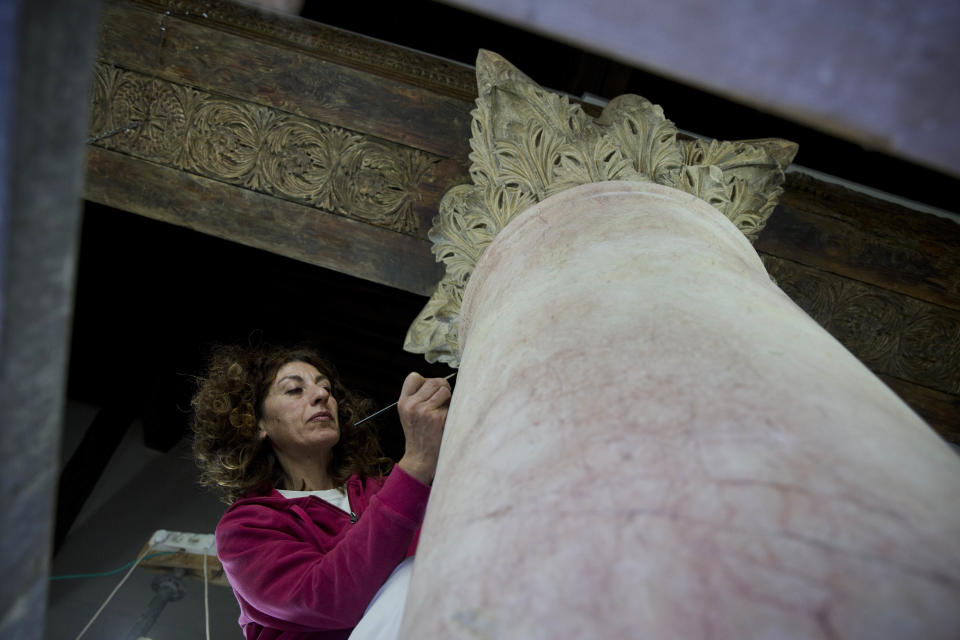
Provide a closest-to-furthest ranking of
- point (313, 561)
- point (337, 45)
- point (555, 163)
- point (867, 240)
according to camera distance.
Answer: point (313, 561)
point (555, 163)
point (337, 45)
point (867, 240)

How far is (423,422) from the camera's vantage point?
75.7 inches

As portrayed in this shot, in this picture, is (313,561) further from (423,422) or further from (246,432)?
(246,432)

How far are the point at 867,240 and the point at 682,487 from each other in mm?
2875

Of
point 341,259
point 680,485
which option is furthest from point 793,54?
point 341,259

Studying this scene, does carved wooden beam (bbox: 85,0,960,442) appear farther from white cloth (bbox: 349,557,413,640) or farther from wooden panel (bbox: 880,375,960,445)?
white cloth (bbox: 349,557,413,640)

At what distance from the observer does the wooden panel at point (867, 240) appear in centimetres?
317

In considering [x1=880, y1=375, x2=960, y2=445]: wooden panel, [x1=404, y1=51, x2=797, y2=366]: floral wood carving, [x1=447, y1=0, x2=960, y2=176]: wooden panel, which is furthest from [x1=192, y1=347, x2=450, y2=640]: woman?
[x1=880, y1=375, x2=960, y2=445]: wooden panel

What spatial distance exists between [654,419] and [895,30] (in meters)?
0.49

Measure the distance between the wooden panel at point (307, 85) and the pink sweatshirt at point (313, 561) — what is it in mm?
1673

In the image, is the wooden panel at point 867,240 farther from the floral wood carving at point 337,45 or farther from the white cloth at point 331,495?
the white cloth at point 331,495

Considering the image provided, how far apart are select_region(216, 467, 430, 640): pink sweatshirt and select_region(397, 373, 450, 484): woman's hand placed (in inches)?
1.4

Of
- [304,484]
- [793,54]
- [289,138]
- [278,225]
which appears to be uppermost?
[793,54]

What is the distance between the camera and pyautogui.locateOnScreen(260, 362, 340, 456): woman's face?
243 cm

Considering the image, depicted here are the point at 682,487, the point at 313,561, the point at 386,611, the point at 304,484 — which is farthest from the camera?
the point at 304,484
